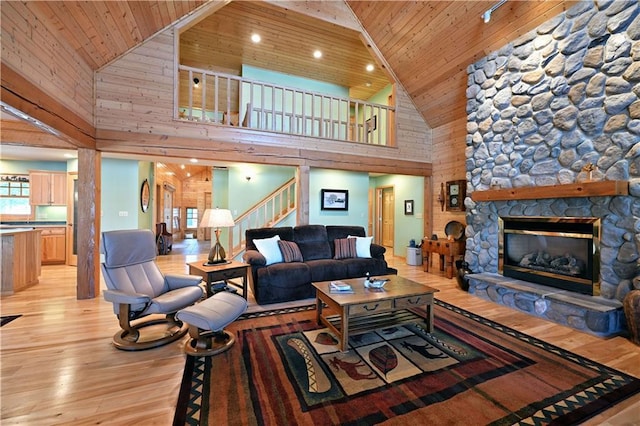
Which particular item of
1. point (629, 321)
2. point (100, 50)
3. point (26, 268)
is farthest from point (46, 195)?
point (629, 321)

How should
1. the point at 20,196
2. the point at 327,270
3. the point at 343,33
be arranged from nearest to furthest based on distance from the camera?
1. the point at 327,270
2. the point at 343,33
3. the point at 20,196

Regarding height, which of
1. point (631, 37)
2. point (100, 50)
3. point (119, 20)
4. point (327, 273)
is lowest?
point (327, 273)

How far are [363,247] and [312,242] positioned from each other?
34.5 inches

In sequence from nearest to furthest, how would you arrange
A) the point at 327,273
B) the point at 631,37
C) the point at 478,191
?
the point at 631,37
the point at 327,273
the point at 478,191

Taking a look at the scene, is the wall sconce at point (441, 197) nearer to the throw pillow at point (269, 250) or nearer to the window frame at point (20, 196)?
the throw pillow at point (269, 250)

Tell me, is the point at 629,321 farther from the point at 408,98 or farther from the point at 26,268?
the point at 26,268

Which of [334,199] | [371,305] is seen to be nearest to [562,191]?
[371,305]

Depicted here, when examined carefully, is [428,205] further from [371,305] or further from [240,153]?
[371,305]

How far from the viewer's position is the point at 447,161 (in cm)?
602

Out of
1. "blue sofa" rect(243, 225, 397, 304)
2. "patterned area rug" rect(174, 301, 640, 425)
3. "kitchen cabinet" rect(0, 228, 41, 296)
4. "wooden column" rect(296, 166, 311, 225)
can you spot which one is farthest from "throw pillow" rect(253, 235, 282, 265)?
"kitchen cabinet" rect(0, 228, 41, 296)

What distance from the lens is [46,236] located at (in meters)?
5.91

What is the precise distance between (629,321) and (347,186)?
5.28 m

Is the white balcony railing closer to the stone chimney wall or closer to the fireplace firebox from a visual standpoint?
the stone chimney wall

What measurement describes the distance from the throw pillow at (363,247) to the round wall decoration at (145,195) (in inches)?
210
